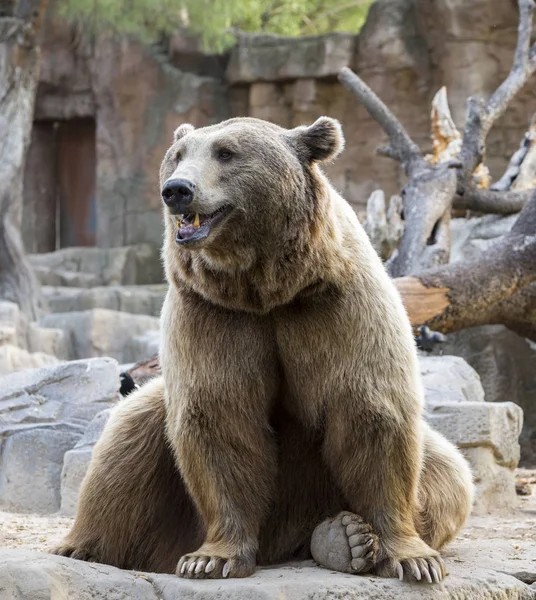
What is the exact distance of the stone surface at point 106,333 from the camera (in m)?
12.5

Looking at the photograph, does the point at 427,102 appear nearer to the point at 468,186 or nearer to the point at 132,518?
the point at 468,186

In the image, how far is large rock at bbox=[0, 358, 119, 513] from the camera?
5.39m

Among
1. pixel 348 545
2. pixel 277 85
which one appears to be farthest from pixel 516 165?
pixel 277 85

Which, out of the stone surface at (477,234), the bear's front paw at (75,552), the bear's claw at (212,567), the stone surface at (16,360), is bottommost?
the stone surface at (16,360)

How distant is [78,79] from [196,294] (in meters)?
15.5

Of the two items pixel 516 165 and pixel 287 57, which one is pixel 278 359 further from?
pixel 287 57

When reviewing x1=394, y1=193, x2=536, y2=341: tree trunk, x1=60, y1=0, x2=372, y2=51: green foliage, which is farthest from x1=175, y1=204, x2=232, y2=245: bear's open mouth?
x1=60, y1=0, x2=372, y2=51: green foliage

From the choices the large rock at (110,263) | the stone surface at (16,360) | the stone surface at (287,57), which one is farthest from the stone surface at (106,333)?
the stone surface at (287,57)

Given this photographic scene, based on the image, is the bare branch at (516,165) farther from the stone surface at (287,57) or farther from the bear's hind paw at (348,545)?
the stone surface at (287,57)

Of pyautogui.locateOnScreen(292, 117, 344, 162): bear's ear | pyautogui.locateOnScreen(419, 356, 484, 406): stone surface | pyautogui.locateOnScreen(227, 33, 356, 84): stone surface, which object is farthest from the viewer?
pyautogui.locateOnScreen(227, 33, 356, 84): stone surface

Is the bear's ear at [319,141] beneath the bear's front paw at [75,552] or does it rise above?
above

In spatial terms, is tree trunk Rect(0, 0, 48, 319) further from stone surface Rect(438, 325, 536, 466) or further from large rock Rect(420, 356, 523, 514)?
large rock Rect(420, 356, 523, 514)

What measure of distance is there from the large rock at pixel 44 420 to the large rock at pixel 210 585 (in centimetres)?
259

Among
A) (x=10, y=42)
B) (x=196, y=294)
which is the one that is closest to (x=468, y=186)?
(x=196, y=294)
